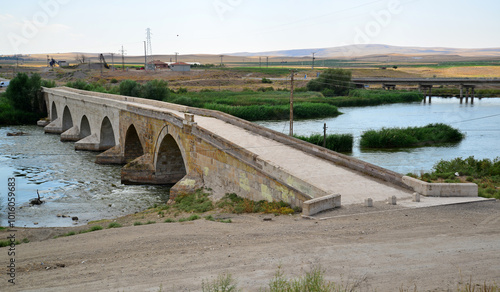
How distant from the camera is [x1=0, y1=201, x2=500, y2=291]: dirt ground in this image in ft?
19.5

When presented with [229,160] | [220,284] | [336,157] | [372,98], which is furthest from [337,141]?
[372,98]

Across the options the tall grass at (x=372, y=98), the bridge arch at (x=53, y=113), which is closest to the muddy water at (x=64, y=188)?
the bridge arch at (x=53, y=113)

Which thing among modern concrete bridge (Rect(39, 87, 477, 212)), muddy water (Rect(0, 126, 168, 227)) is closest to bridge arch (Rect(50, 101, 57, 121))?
muddy water (Rect(0, 126, 168, 227))

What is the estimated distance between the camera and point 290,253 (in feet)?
22.6

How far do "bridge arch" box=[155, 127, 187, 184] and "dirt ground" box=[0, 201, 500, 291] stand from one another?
32.1ft

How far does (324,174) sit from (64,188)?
12155 mm

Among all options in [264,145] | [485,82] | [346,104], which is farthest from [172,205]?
[485,82]

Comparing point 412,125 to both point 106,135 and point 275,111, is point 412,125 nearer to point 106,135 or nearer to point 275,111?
point 275,111

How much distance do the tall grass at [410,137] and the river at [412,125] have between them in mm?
697

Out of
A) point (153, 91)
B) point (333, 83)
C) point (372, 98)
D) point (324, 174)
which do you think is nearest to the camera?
point (324, 174)

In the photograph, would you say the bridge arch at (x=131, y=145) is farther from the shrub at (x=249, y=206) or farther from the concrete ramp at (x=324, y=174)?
the shrub at (x=249, y=206)

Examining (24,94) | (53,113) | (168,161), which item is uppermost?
(24,94)

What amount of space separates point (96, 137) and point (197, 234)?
836 inches

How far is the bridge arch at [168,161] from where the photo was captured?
63.2ft
